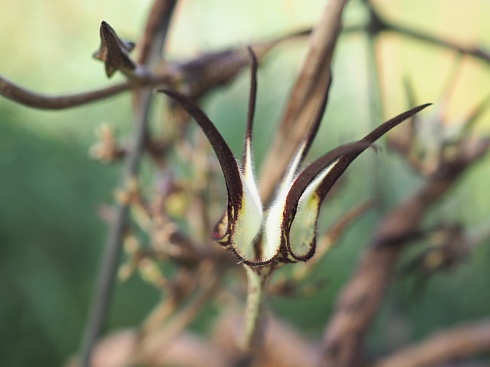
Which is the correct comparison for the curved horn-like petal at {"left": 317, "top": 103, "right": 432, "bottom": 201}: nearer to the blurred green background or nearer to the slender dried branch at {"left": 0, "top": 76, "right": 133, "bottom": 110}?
the slender dried branch at {"left": 0, "top": 76, "right": 133, "bottom": 110}

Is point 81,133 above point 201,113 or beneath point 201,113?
above

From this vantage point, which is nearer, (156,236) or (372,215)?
(156,236)

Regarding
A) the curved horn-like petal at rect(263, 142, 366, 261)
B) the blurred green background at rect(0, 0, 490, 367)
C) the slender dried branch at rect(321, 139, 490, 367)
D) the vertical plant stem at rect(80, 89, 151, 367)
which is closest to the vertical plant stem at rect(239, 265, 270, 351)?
the curved horn-like petal at rect(263, 142, 366, 261)

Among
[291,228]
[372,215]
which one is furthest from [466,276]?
[291,228]

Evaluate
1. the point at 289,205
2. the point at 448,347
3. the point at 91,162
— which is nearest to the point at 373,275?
the point at 448,347

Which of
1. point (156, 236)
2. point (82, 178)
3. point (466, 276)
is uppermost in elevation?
point (82, 178)

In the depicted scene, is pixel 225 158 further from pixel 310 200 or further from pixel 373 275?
pixel 373 275

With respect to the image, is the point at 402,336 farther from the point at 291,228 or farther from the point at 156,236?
the point at 291,228
